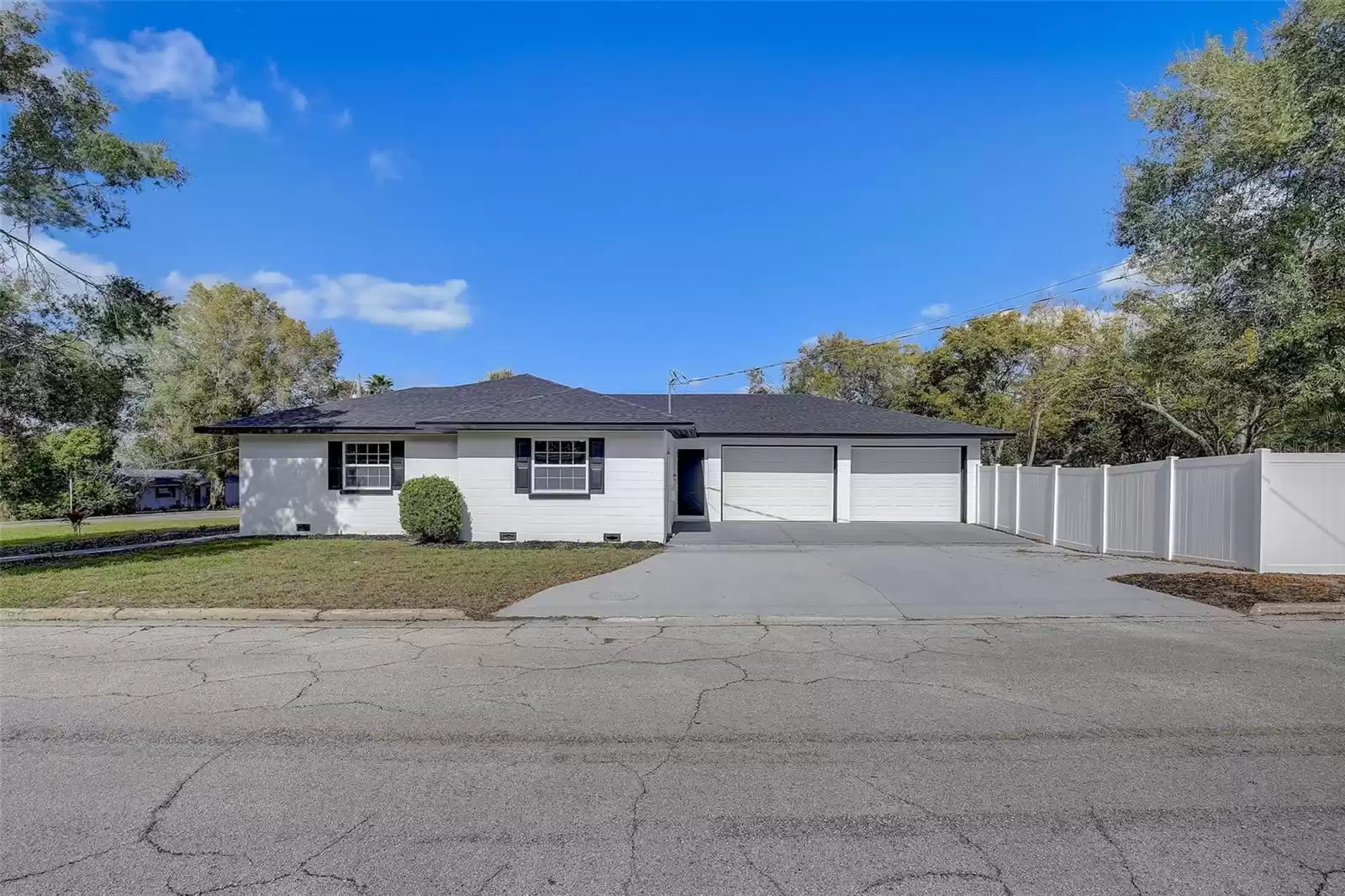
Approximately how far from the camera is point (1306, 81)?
34.6 ft

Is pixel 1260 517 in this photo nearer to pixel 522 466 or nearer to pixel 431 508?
pixel 522 466

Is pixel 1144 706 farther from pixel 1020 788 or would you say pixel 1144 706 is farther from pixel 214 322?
pixel 214 322

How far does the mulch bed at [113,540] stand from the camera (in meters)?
14.4

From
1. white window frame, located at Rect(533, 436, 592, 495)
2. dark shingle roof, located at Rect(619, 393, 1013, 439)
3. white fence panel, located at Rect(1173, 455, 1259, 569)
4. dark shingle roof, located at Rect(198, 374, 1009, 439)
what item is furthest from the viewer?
dark shingle roof, located at Rect(619, 393, 1013, 439)

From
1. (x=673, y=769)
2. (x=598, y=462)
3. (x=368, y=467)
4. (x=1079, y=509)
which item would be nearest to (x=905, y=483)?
(x=1079, y=509)

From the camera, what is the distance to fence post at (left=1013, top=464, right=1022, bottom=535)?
55.9 feet

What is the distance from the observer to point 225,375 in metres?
35.9

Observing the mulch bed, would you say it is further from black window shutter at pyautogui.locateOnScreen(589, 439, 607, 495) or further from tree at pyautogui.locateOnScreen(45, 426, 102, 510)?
black window shutter at pyautogui.locateOnScreen(589, 439, 607, 495)

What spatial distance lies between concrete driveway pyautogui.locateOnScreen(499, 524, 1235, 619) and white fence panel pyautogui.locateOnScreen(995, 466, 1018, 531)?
275 centimetres

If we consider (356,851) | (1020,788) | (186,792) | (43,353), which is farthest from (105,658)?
(43,353)

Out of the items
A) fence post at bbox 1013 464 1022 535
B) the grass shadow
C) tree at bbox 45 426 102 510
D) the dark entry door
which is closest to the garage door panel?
fence post at bbox 1013 464 1022 535

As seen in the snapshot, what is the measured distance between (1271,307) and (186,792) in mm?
14763

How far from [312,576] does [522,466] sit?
5679 mm

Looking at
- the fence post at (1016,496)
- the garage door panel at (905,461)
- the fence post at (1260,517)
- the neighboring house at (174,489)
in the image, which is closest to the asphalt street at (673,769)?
A: the fence post at (1260,517)
